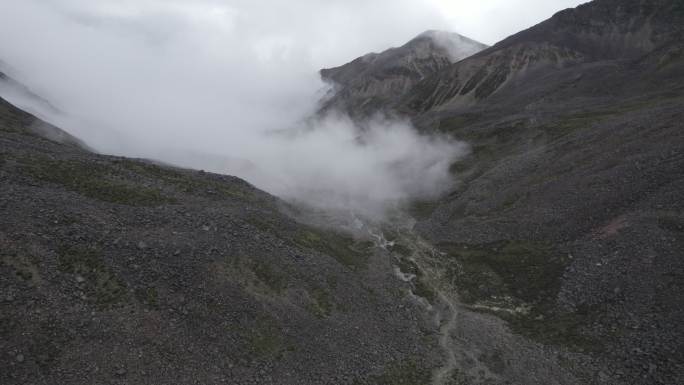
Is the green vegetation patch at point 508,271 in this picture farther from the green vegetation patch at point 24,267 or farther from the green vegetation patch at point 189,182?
the green vegetation patch at point 24,267

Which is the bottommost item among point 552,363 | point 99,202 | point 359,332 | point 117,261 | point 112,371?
point 552,363

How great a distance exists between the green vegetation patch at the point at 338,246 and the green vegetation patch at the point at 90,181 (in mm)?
18872

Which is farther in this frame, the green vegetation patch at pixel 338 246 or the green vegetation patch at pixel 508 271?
the green vegetation patch at pixel 338 246

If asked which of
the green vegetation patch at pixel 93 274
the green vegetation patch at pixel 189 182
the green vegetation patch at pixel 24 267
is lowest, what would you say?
the green vegetation patch at pixel 93 274

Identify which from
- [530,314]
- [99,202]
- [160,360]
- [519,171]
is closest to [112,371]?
[160,360]

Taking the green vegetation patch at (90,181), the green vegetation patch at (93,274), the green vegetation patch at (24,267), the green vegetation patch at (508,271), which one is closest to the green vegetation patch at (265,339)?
the green vegetation patch at (93,274)

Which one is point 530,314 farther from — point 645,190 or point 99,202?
point 99,202

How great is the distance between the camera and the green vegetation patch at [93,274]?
3309cm

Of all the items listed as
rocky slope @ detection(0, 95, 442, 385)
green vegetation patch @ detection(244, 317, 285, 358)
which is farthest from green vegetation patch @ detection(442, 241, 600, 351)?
green vegetation patch @ detection(244, 317, 285, 358)

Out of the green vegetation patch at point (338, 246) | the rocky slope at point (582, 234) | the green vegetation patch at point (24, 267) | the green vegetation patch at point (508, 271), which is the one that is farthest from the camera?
the green vegetation patch at point (338, 246)

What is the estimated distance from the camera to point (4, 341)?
27.3 meters

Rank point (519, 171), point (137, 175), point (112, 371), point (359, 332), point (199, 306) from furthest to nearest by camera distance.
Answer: point (519, 171) → point (137, 175) → point (359, 332) → point (199, 306) → point (112, 371)

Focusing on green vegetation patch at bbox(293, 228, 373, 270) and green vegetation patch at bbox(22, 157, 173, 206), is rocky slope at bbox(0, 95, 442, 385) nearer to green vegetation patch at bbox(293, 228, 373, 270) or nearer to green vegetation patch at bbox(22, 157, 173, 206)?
green vegetation patch at bbox(22, 157, 173, 206)

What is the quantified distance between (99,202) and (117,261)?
11.0 m
